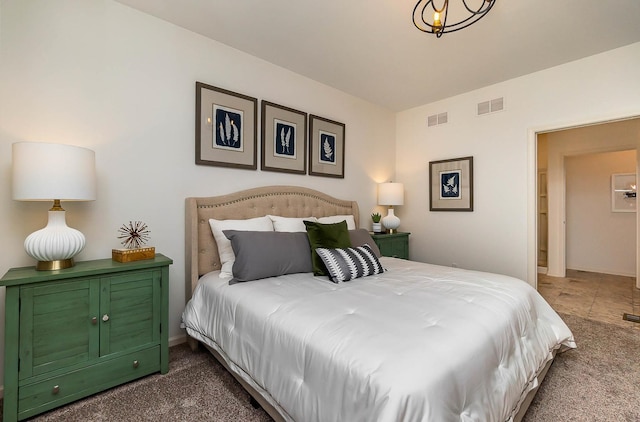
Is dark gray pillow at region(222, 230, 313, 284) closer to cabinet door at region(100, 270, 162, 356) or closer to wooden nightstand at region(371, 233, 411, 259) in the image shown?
cabinet door at region(100, 270, 162, 356)

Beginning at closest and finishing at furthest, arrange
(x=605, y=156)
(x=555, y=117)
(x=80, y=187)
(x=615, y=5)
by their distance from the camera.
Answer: (x=80, y=187) → (x=615, y=5) → (x=555, y=117) → (x=605, y=156)

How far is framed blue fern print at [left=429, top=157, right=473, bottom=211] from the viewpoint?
372cm

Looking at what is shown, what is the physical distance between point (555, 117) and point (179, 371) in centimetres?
421

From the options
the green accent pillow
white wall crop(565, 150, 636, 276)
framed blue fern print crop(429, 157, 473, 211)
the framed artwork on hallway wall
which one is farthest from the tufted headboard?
the framed artwork on hallway wall

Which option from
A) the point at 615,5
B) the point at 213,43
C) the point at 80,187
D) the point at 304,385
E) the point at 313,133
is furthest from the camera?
the point at 313,133

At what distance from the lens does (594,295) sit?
12.3ft

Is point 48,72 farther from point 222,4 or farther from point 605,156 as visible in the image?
point 605,156

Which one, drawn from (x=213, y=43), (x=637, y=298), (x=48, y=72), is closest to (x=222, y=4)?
(x=213, y=43)

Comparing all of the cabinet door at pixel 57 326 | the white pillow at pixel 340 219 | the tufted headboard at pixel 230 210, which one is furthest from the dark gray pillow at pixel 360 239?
the cabinet door at pixel 57 326

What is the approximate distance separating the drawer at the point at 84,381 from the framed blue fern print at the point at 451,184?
11.8 ft

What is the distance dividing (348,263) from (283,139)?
1598 millimetres

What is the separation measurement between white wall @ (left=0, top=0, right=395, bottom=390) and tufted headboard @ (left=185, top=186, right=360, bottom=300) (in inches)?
4.1

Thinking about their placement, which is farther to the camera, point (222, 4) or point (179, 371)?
point (222, 4)

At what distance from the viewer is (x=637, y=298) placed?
360 centimetres
